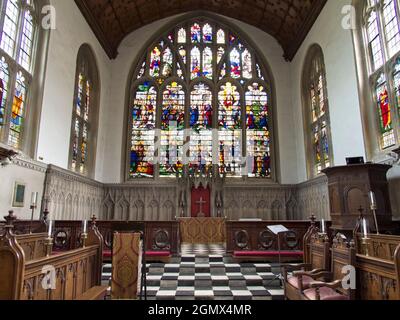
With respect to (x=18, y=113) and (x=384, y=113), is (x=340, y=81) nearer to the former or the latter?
(x=384, y=113)

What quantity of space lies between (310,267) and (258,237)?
9.33ft

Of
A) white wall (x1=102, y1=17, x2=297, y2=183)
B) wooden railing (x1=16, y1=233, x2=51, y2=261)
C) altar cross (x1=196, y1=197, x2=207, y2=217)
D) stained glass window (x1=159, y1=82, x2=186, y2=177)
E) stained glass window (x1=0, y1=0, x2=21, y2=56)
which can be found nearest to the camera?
wooden railing (x1=16, y1=233, x2=51, y2=261)

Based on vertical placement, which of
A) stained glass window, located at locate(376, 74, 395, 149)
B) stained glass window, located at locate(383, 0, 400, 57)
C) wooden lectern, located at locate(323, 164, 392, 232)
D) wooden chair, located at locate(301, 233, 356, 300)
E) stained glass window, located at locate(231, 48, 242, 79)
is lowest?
wooden chair, located at locate(301, 233, 356, 300)

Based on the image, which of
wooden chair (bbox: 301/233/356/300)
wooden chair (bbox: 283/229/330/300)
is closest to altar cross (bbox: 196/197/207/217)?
wooden chair (bbox: 283/229/330/300)

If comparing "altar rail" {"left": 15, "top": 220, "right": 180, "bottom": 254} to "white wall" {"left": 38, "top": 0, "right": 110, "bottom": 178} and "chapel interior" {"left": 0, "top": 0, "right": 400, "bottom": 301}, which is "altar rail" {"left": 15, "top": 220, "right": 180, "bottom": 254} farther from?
"white wall" {"left": 38, "top": 0, "right": 110, "bottom": 178}

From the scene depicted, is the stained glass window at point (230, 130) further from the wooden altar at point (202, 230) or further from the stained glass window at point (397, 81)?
the stained glass window at point (397, 81)

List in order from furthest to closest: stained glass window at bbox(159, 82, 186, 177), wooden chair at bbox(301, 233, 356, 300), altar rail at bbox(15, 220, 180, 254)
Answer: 1. stained glass window at bbox(159, 82, 186, 177)
2. altar rail at bbox(15, 220, 180, 254)
3. wooden chair at bbox(301, 233, 356, 300)

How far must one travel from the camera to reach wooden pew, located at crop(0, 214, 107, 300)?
2.53 metres

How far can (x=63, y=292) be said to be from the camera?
3.42 metres

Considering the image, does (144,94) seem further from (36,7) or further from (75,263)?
(75,263)

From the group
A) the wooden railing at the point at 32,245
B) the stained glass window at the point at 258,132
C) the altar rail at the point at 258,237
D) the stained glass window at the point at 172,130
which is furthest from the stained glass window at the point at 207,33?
the wooden railing at the point at 32,245

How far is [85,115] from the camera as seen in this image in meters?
12.9

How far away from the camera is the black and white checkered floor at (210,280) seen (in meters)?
5.24

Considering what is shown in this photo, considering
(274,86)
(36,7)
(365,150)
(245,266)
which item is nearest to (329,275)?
(245,266)
